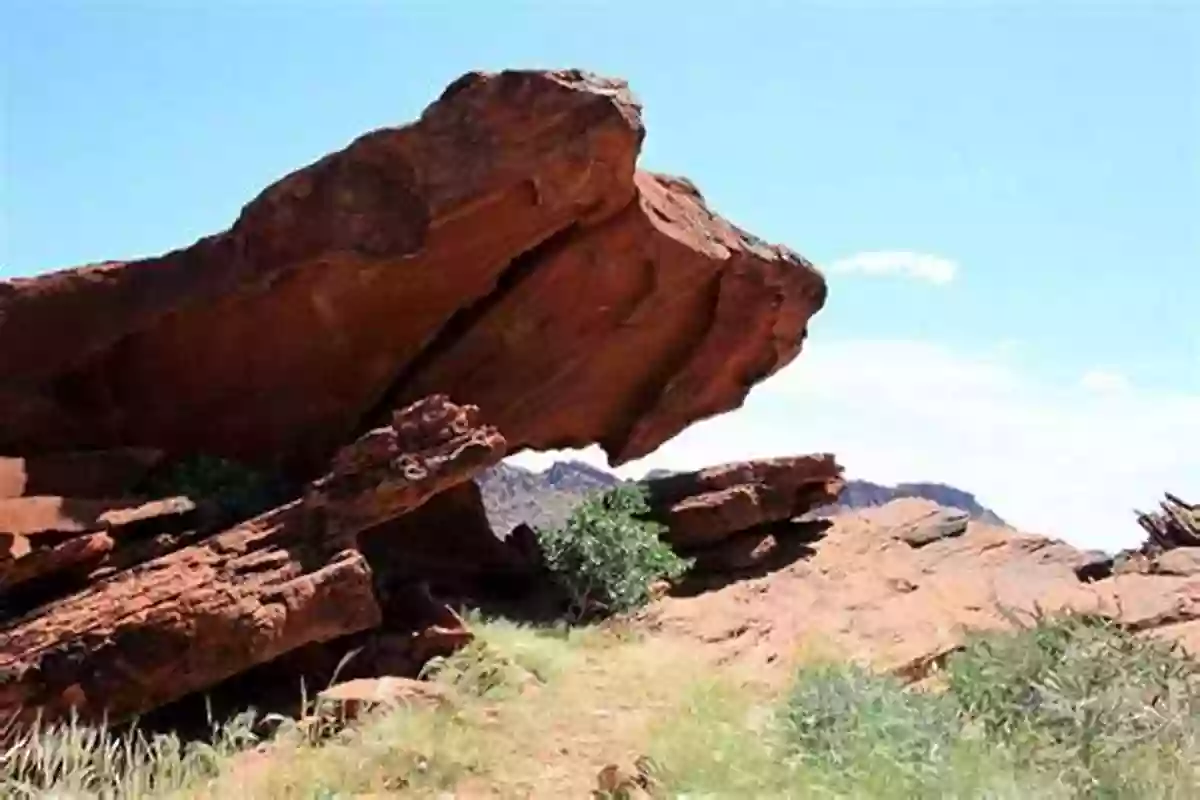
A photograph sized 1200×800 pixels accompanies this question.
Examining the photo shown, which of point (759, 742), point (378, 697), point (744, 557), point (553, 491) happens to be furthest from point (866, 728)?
→ point (553, 491)

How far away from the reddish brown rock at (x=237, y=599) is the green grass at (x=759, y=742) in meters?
0.44

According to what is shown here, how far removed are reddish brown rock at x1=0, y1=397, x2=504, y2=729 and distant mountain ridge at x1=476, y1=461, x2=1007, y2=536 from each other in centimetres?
2573

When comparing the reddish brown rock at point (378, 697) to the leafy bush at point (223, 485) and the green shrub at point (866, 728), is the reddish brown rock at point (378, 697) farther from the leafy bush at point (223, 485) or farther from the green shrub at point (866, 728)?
the green shrub at point (866, 728)

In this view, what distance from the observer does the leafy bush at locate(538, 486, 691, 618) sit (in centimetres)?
1331

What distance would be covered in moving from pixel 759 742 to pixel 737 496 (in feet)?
26.1

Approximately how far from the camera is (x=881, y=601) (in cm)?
1366

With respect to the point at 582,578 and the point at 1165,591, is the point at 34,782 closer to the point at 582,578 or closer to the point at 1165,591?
the point at 582,578

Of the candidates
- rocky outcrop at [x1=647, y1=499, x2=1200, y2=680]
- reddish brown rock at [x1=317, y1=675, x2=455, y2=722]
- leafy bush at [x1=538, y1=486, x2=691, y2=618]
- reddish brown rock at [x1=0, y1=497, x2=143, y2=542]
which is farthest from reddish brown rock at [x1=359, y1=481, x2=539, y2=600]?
reddish brown rock at [x1=317, y1=675, x2=455, y2=722]

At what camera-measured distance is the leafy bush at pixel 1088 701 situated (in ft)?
21.2

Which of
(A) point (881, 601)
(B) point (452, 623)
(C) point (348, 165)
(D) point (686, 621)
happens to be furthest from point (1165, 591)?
(C) point (348, 165)

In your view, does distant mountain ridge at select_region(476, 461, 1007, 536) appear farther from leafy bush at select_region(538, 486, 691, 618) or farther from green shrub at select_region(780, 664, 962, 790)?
green shrub at select_region(780, 664, 962, 790)

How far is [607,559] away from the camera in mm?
13555

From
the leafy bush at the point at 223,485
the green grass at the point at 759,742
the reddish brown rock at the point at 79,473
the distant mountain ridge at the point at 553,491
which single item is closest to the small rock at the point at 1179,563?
the green grass at the point at 759,742

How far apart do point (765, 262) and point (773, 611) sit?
4.19 metres
